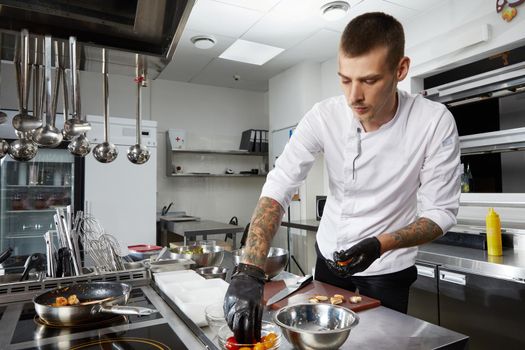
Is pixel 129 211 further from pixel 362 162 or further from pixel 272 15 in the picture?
pixel 362 162

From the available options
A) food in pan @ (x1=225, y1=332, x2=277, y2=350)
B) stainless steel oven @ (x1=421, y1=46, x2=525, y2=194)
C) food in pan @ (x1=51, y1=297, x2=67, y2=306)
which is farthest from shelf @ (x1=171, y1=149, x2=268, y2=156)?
food in pan @ (x1=225, y1=332, x2=277, y2=350)

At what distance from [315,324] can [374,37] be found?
2.85 feet

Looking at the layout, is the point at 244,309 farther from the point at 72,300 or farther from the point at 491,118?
the point at 491,118

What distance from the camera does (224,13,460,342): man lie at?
3.82ft

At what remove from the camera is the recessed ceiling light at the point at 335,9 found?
10.1 ft

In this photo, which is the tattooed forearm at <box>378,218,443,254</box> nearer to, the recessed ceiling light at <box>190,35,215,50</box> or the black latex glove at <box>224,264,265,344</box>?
the black latex glove at <box>224,264,265,344</box>

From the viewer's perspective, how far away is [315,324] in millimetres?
915

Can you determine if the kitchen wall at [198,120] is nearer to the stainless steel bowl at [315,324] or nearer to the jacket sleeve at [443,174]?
the jacket sleeve at [443,174]

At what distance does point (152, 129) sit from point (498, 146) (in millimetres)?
3340

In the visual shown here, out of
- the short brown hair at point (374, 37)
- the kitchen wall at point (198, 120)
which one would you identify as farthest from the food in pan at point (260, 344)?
the kitchen wall at point (198, 120)

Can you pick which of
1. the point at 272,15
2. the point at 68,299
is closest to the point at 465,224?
the point at 272,15

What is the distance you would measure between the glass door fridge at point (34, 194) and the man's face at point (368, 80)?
10.9ft

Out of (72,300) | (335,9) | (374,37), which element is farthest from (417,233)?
(335,9)

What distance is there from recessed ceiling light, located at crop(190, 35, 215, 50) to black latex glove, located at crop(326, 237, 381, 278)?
10.8 ft
